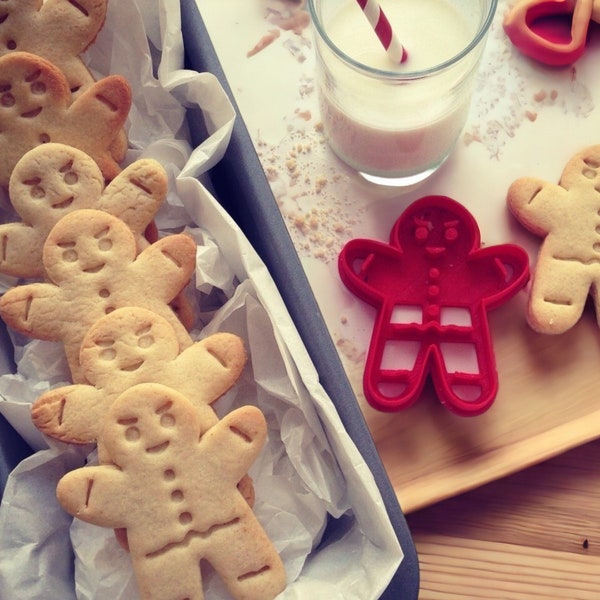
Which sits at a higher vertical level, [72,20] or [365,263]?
[72,20]

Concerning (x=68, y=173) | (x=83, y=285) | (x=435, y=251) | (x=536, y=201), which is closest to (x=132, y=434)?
(x=83, y=285)

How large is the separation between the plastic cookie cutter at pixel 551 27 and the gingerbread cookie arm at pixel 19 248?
540mm

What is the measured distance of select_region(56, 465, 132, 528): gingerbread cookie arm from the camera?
0.64 metres

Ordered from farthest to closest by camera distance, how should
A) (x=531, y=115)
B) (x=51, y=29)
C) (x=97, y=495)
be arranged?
1. (x=531, y=115)
2. (x=51, y=29)
3. (x=97, y=495)

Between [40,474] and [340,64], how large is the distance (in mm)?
447

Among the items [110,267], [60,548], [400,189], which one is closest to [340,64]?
[400,189]

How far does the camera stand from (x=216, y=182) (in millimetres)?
835

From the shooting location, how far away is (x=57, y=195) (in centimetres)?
71

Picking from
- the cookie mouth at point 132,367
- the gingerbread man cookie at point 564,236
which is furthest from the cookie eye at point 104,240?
the gingerbread man cookie at point 564,236

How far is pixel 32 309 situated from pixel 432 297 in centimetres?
37

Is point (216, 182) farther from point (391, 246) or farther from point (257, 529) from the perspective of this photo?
point (257, 529)

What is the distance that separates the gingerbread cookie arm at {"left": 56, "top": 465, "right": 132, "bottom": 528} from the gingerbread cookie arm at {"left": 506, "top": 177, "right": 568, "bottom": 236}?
1.49 feet

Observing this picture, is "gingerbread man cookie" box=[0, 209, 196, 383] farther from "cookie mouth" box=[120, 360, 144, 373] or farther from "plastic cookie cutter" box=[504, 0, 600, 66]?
"plastic cookie cutter" box=[504, 0, 600, 66]

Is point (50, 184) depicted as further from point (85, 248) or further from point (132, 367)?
point (132, 367)
